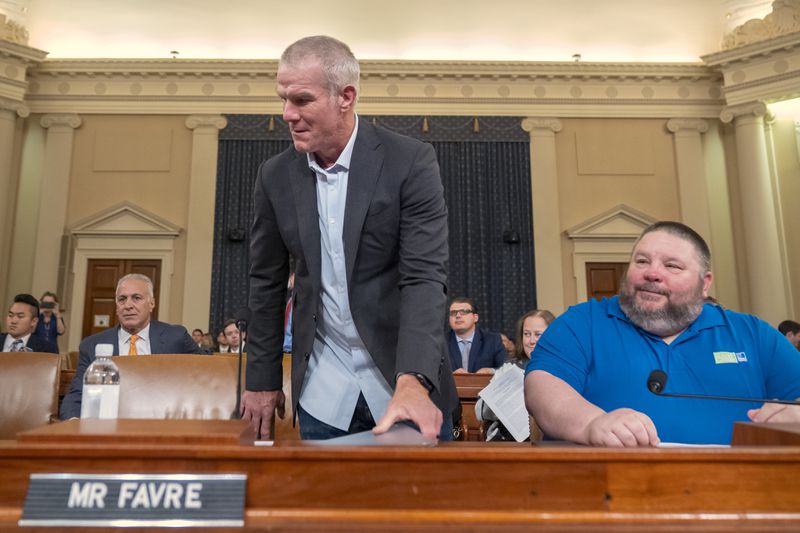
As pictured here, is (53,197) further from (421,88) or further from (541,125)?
(541,125)

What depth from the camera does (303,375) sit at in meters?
1.61

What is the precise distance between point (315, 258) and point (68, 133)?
34.6 feet

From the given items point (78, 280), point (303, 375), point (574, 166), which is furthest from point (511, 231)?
point (303, 375)

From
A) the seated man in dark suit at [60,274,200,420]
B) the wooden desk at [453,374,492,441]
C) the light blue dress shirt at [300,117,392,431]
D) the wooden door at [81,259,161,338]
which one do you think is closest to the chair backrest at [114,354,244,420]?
the light blue dress shirt at [300,117,392,431]

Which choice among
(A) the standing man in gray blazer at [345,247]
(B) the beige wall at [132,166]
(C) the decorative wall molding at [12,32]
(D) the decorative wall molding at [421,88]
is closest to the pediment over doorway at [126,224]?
(B) the beige wall at [132,166]

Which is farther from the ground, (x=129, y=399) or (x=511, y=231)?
(x=511, y=231)

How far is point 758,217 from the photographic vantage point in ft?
32.6

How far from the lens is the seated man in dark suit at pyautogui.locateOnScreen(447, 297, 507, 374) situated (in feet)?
17.6

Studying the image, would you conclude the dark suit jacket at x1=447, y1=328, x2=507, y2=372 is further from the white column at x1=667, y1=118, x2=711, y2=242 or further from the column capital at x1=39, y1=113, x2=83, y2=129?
→ the column capital at x1=39, y1=113, x2=83, y2=129

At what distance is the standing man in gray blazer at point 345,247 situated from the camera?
4.85 feet

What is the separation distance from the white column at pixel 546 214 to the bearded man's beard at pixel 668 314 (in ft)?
27.3

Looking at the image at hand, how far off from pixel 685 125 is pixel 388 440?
11.1 metres

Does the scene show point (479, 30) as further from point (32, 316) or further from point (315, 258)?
point (315, 258)

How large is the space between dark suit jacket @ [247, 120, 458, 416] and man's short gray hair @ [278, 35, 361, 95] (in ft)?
0.56
